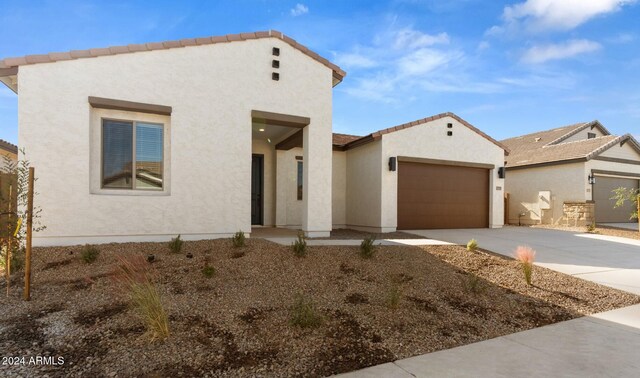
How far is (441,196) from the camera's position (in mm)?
13125

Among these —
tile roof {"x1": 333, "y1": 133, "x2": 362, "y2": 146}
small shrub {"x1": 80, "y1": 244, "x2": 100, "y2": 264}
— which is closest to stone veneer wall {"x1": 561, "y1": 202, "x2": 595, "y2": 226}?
tile roof {"x1": 333, "y1": 133, "x2": 362, "y2": 146}

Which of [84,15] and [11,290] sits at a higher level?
[84,15]

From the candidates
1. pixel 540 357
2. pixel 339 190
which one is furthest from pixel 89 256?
A: pixel 339 190

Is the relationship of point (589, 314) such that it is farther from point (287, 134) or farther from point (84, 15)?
point (84, 15)

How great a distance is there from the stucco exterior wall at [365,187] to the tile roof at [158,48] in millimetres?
3517

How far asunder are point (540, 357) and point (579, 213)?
16.0 metres

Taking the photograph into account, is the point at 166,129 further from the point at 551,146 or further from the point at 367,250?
the point at 551,146

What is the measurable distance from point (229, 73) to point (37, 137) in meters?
4.35

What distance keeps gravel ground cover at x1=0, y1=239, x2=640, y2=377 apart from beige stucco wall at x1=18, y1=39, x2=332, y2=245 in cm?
84

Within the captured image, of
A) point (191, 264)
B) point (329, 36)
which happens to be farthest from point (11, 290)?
point (329, 36)

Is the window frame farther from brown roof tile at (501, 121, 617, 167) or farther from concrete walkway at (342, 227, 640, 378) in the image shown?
brown roof tile at (501, 121, 617, 167)

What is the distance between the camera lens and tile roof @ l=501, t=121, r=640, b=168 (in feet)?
54.3

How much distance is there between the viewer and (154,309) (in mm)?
3449

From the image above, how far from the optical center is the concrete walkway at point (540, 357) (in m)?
2.93
